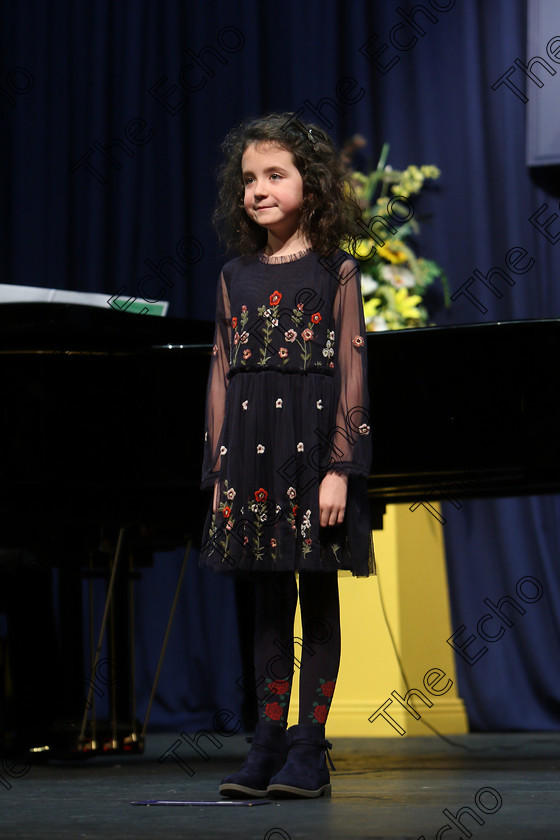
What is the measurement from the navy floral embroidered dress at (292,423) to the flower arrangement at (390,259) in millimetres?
1602

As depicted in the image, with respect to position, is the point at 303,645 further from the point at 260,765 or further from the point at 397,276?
the point at 397,276

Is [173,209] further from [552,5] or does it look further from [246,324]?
[246,324]

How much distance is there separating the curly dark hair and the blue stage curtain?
6.36 ft

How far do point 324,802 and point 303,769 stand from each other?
0.06 meters

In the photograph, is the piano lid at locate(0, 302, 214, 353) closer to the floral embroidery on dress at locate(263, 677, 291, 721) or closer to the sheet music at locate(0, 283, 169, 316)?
the sheet music at locate(0, 283, 169, 316)

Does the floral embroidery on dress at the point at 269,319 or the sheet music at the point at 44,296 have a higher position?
the sheet music at the point at 44,296

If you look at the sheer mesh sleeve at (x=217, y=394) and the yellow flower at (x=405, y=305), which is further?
the yellow flower at (x=405, y=305)

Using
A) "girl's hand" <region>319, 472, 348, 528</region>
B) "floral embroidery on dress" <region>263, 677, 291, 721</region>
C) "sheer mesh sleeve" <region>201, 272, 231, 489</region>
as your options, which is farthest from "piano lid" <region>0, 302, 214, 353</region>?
"floral embroidery on dress" <region>263, 677, 291, 721</region>

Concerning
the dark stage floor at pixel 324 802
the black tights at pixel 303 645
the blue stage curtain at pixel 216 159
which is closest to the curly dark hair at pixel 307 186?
the black tights at pixel 303 645

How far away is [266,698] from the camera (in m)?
1.75

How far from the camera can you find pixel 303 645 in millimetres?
1771

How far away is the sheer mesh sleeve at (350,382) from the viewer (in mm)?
1771

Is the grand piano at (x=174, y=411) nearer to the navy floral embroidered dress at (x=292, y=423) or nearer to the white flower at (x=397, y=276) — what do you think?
the navy floral embroidered dress at (x=292, y=423)

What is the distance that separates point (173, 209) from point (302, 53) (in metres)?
0.74
